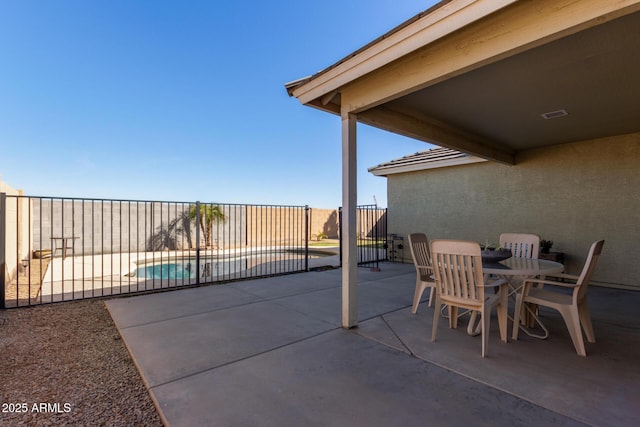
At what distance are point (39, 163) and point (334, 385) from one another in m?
15.0

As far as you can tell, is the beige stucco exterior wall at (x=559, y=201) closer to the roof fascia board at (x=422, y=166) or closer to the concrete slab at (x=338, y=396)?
the roof fascia board at (x=422, y=166)

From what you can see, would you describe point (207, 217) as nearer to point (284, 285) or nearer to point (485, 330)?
point (284, 285)

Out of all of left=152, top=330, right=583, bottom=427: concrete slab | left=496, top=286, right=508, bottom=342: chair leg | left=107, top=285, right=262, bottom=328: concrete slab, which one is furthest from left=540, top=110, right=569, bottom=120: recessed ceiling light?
left=107, top=285, right=262, bottom=328: concrete slab

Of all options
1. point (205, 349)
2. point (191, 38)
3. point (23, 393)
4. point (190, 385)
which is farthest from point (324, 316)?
point (191, 38)

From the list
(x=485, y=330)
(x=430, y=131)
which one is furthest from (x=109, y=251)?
(x=485, y=330)

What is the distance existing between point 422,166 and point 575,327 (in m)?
5.55

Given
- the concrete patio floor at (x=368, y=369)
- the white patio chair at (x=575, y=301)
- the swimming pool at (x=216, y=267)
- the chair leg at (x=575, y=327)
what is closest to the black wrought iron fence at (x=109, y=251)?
the swimming pool at (x=216, y=267)

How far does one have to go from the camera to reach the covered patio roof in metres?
2.01

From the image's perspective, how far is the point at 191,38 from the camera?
909cm

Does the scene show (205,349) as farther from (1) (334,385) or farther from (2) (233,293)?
(2) (233,293)

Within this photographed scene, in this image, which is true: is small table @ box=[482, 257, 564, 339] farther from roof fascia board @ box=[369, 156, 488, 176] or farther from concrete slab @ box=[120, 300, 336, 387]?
roof fascia board @ box=[369, 156, 488, 176]

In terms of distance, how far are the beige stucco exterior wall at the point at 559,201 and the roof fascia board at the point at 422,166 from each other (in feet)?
0.91

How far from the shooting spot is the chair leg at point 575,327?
2582 millimetres

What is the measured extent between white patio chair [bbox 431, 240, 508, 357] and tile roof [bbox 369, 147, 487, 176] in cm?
462
